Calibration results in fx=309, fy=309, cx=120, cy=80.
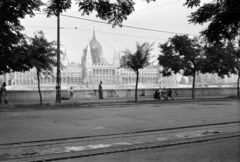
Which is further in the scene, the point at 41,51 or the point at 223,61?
the point at 223,61

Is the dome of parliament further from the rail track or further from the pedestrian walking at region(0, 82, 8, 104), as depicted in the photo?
the rail track

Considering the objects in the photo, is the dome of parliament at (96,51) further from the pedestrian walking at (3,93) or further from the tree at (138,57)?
the pedestrian walking at (3,93)

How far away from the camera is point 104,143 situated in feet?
26.5

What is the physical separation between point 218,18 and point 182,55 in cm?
2766

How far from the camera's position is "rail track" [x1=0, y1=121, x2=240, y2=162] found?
6605 mm

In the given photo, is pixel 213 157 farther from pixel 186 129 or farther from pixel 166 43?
pixel 166 43

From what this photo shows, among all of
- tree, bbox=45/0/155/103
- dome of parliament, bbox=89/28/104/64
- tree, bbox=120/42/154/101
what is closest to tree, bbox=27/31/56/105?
tree, bbox=120/42/154/101

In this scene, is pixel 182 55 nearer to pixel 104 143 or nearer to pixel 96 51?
pixel 104 143

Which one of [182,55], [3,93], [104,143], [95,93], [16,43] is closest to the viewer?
[104,143]

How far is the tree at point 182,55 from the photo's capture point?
104 feet

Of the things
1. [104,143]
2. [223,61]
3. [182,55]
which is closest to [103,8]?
[104,143]

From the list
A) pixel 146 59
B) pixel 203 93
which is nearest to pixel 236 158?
pixel 146 59

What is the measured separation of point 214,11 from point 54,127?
7203 mm

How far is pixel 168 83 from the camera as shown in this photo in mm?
147875
